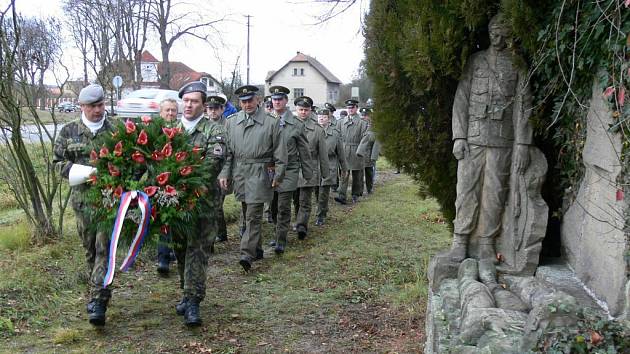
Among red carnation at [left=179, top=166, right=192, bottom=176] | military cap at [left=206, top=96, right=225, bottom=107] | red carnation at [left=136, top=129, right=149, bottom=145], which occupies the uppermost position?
military cap at [left=206, top=96, right=225, bottom=107]

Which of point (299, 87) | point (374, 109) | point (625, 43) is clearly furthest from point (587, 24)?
point (299, 87)

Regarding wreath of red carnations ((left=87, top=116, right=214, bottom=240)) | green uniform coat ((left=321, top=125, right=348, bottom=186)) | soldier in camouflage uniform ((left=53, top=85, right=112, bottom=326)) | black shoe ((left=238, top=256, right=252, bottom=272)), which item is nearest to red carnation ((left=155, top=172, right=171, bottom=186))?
wreath of red carnations ((left=87, top=116, right=214, bottom=240))

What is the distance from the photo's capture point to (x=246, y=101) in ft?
24.7

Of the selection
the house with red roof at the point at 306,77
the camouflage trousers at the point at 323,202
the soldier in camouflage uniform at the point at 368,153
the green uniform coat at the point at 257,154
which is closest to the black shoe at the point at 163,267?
the green uniform coat at the point at 257,154

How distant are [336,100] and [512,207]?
62.0m

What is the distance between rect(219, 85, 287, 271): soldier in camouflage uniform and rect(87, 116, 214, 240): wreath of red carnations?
2.27 m

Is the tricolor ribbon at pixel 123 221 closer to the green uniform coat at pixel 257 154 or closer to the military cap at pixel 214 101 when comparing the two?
the green uniform coat at pixel 257 154

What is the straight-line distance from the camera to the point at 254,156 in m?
7.48

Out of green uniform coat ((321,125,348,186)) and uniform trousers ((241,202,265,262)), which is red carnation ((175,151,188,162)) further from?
green uniform coat ((321,125,348,186))

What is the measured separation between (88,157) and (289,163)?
3.55 m

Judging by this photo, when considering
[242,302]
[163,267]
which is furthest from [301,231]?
[242,302]

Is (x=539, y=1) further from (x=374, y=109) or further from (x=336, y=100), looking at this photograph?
(x=336, y=100)

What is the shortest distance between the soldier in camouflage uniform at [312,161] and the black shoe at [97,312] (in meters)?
4.49

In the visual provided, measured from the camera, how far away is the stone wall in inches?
145
